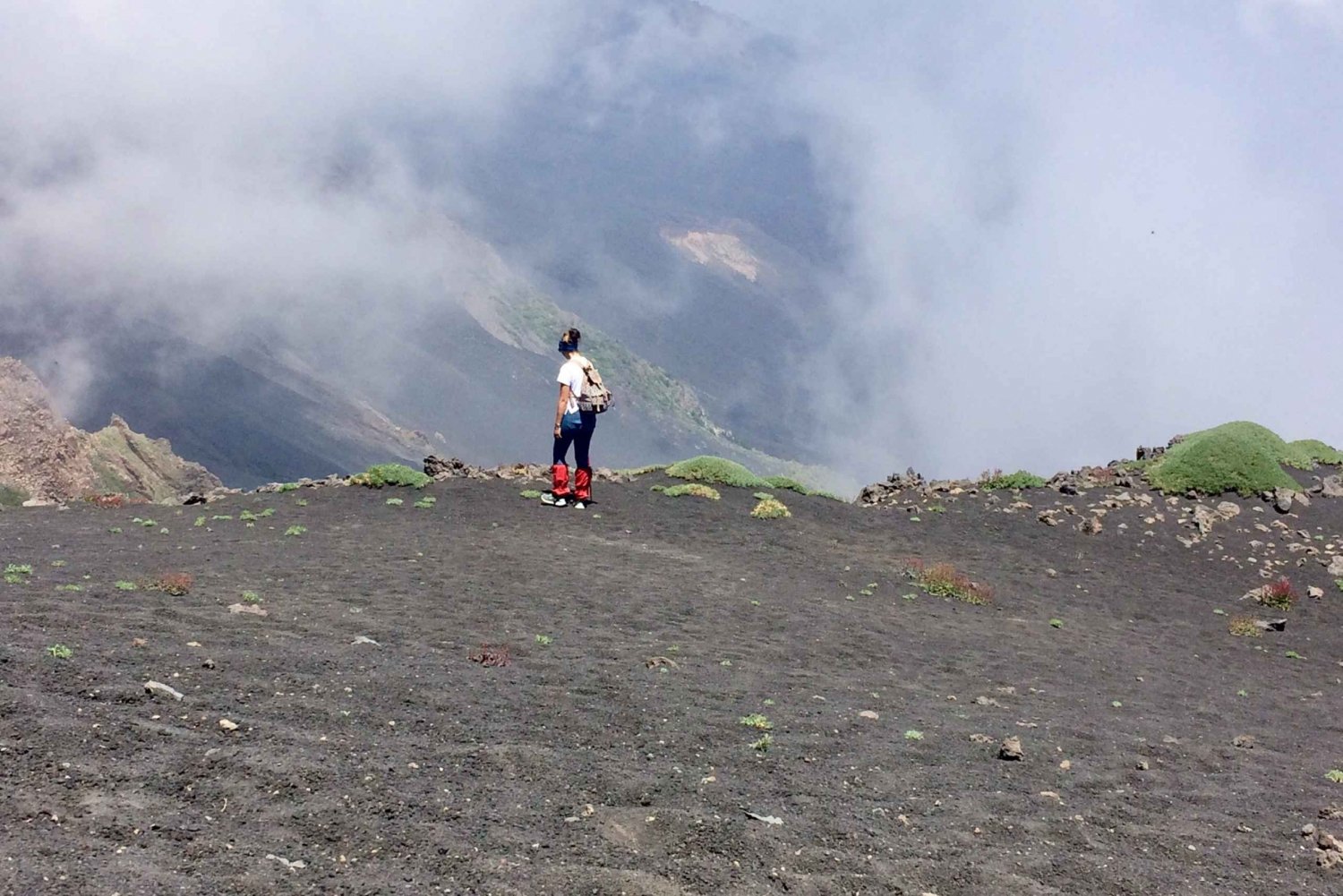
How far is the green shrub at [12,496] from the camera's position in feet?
54.0

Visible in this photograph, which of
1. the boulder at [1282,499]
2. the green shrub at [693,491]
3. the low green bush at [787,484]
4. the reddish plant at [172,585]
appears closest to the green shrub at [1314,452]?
the boulder at [1282,499]

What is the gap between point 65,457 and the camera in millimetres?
19000

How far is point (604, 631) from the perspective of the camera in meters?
10.2

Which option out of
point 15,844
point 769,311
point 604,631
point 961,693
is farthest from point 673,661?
point 769,311

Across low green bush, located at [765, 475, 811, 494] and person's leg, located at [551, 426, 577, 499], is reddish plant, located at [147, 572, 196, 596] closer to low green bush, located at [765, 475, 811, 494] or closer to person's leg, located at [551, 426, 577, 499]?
person's leg, located at [551, 426, 577, 499]

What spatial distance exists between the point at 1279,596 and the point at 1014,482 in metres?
6.15

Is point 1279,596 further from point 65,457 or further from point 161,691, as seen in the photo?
point 65,457

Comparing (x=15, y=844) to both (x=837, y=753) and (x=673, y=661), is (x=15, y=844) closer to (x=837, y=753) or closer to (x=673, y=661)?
(x=837, y=753)

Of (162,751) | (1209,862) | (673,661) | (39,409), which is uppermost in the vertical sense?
(39,409)

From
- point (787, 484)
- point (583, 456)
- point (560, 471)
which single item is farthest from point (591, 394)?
point (787, 484)

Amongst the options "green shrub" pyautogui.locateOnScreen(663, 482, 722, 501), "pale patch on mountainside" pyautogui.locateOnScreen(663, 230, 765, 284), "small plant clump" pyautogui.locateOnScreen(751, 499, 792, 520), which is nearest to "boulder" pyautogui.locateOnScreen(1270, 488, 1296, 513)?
"small plant clump" pyautogui.locateOnScreen(751, 499, 792, 520)

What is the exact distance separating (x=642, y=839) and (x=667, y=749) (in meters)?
1.45

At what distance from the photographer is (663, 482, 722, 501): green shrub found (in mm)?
18625

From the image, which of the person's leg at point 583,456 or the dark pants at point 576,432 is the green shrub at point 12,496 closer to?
the dark pants at point 576,432
